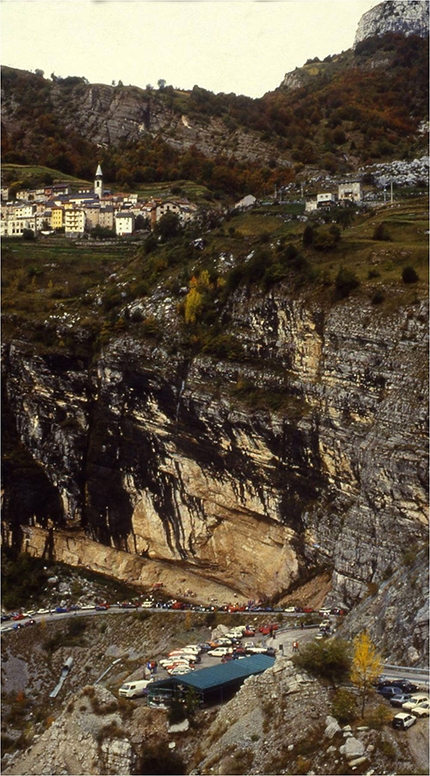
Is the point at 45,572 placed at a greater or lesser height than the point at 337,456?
lesser

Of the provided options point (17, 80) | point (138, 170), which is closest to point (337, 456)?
point (138, 170)

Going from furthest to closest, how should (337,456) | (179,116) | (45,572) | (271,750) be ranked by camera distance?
(179,116) → (45,572) → (337,456) → (271,750)

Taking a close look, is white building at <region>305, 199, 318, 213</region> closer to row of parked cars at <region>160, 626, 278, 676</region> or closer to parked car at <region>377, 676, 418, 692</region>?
row of parked cars at <region>160, 626, 278, 676</region>

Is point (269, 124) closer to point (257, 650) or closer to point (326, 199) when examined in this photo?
point (326, 199)

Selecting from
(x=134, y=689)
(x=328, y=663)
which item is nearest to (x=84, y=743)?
(x=134, y=689)

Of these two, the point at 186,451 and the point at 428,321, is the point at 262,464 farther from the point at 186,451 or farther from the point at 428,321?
the point at 428,321
